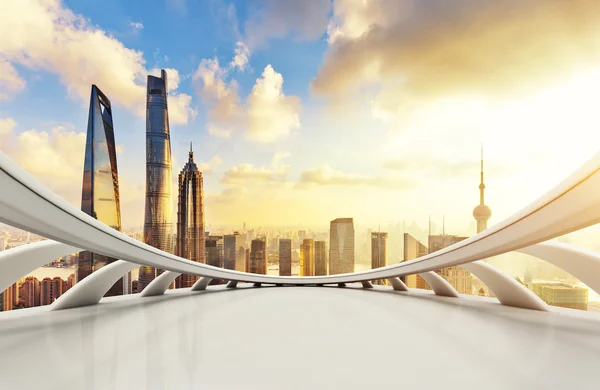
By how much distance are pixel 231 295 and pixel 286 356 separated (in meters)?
2.14

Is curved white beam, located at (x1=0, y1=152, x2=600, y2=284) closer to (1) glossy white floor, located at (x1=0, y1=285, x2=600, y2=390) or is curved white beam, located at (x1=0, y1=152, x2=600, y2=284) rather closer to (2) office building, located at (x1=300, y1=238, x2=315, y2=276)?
(1) glossy white floor, located at (x1=0, y1=285, x2=600, y2=390)

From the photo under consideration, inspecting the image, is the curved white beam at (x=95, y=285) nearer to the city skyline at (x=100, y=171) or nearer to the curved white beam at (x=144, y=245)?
the curved white beam at (x=144, y=245)

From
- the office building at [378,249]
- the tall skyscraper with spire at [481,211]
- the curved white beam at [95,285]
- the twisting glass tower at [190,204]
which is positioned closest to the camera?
the curved white beam at [95,285]

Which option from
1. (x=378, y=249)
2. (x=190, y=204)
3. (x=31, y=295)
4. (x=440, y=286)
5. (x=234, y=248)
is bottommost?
(x=234, y=248)

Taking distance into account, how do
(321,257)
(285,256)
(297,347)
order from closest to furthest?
(297,347), (285,256), (321,257)

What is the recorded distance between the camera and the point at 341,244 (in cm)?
2250

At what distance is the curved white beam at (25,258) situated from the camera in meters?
1.87

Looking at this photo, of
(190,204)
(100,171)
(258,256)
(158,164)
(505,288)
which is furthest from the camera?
(158,164)

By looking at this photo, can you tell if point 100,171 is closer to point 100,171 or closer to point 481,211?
point 100,171

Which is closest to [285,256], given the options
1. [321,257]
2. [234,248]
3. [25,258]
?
[321,257]

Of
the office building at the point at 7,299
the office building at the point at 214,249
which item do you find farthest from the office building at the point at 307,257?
the office building at the point at 7,299

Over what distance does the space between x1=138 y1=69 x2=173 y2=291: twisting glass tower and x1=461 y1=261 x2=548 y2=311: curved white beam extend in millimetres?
46473

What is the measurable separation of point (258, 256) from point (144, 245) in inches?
703

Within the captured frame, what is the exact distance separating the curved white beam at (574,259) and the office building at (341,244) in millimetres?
18357
